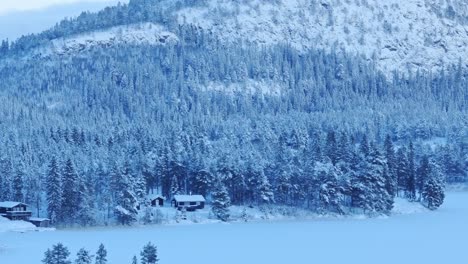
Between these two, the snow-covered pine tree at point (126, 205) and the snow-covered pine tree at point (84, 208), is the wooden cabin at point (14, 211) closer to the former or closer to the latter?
the snow-covered pine tree at point (84, 208)

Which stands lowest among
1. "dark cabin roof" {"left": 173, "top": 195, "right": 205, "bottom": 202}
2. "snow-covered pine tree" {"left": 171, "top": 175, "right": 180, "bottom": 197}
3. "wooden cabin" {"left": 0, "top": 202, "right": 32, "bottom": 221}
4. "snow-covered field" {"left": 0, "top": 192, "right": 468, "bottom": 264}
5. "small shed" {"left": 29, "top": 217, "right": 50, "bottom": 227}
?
"snow-covered field" {"left": 0, "top": 192, "right": 468, "bottom": 264}

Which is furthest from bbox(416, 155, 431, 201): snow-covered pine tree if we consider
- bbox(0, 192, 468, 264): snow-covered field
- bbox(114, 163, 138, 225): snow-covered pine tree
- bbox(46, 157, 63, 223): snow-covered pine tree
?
bbox(46, 157, 63, 223): snow-covered pine tree

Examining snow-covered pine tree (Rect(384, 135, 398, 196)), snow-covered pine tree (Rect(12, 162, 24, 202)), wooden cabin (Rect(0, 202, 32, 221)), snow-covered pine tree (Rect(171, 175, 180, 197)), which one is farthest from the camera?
snow-covered pine tree (Rect(171, 175, 180, 197))

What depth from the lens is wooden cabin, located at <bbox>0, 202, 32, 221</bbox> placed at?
103438 mm

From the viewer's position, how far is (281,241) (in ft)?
263

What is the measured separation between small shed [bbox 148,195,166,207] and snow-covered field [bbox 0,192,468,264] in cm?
1216

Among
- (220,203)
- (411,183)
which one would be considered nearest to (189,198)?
(220,203)

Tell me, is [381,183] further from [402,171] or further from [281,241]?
[281,241]

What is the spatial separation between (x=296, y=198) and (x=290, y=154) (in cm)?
1436

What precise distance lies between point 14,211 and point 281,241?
39306 millimetres

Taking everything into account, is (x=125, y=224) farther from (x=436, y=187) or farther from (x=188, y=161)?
(x=436, y=187)

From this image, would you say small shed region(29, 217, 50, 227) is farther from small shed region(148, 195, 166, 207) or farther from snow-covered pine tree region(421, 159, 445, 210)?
snow-covered pine tree region(421, 159, 445, 210)

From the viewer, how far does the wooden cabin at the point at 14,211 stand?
103m

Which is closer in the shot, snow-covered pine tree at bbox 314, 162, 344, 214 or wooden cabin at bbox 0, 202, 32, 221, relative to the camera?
wooden cabin at bbox 0, 202, 32, 221
